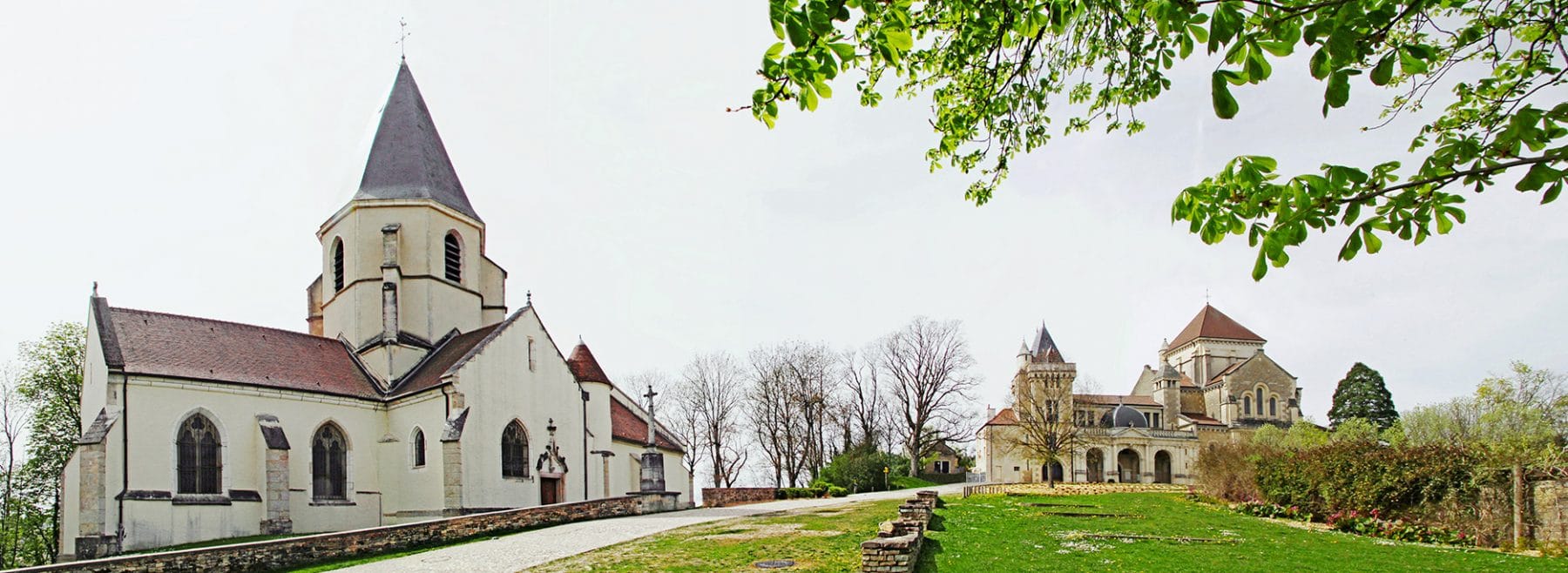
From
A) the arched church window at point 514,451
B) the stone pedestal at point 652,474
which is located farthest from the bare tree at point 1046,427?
the arched church window at point 514,451

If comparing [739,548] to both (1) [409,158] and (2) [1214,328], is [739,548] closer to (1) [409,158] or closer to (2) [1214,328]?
(1) [409,158]

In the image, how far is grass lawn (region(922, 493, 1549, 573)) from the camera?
1319 centimetres

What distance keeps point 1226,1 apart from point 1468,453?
68.8 feet

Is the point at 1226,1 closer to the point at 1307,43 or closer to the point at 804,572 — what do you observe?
the point at 1307,43

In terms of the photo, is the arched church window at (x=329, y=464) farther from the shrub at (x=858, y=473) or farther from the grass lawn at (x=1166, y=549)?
the shrub at (x=858, y=473)

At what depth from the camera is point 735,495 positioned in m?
40.6

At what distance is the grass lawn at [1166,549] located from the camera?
1319 centimetres

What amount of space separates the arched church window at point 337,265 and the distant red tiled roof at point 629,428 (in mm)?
11489

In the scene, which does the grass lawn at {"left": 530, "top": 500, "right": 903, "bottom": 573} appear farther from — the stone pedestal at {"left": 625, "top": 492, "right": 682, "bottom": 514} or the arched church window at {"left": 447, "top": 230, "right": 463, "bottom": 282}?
the arched church window at {"left": 447, "top": 230, "right": 463, "bottom": 282}

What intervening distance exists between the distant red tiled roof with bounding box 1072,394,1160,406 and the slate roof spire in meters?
54.9

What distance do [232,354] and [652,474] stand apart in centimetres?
1319

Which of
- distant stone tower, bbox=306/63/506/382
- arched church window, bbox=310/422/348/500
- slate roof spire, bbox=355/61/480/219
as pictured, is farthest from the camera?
slate roof spire, bbox=355/61/480/219

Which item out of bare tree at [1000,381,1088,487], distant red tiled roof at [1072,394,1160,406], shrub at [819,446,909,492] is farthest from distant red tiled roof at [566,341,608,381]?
distant red tiled roof at [1072,394,1160,406]

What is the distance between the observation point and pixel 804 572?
12.7 metres
